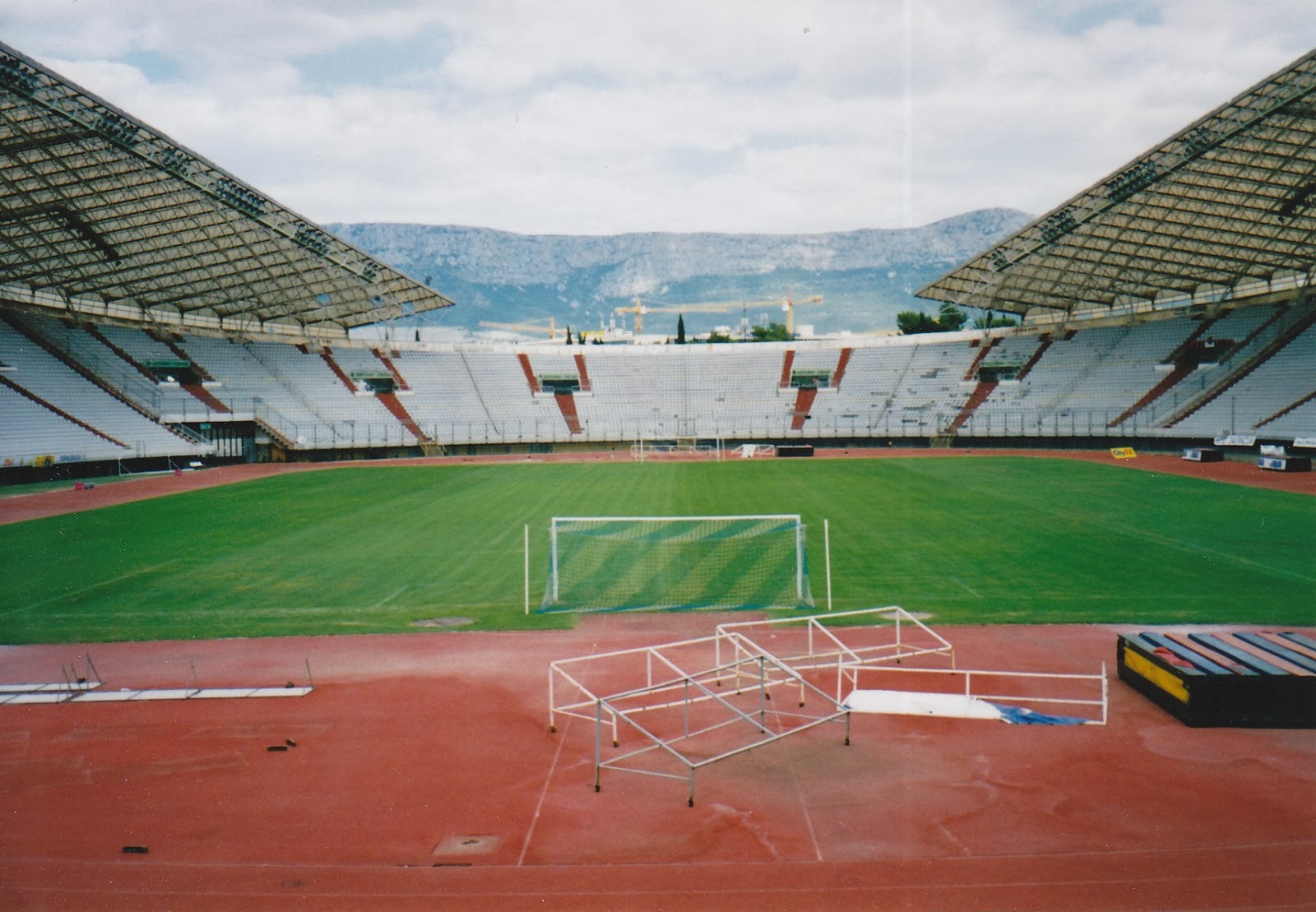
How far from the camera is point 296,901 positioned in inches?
259

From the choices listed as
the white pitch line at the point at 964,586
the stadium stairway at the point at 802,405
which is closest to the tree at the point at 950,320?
the stadium stairway at the point at 802,405

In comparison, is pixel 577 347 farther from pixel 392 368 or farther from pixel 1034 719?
pixel 1034 719

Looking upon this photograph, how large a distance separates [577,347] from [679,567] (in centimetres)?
5405

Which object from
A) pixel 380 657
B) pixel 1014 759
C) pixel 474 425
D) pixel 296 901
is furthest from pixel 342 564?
pixel 474 425

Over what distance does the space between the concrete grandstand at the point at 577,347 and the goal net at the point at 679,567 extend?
78.8 ft

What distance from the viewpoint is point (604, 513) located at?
2659 cm

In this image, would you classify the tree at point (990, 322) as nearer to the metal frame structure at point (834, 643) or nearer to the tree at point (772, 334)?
the tree at point (772, 334)

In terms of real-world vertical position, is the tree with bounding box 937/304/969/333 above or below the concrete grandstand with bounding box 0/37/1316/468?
above

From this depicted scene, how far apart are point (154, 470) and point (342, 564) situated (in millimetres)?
33058

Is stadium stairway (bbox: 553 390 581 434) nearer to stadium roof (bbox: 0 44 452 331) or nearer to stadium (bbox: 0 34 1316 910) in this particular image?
stadium (bbox: 0 34 1316 910)

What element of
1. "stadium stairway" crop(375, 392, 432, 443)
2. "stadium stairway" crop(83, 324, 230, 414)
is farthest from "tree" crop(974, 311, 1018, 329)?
"stadium stairway" crop(83, 324, 230, 414)

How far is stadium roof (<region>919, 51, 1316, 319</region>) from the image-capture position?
96.8 ft

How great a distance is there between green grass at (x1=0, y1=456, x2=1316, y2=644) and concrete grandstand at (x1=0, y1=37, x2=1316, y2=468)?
13.6m

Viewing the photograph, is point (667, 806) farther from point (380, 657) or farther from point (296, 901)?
point (380, 657)
